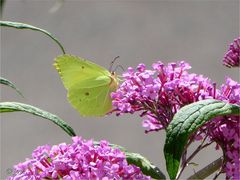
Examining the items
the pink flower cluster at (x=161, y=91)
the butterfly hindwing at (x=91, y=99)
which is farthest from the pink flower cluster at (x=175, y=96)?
the butterfly hindwing at (x=91, y=99)

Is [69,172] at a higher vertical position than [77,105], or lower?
lower

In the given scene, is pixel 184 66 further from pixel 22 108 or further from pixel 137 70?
pixel 22 108

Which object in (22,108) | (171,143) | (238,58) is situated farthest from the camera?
(238,58)

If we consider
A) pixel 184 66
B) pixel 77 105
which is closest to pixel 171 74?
pixel 184 66

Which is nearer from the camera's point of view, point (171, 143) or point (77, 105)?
point (171, 143)

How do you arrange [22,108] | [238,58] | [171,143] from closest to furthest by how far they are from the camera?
[171,143], [22,108], [238,58]

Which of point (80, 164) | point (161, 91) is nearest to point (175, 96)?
point (161, 91)
